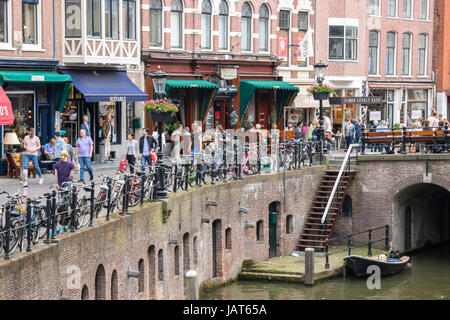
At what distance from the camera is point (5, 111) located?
3114cm

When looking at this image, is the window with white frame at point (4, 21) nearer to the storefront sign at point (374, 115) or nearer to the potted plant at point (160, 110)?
the potted plant at point (160, 110)

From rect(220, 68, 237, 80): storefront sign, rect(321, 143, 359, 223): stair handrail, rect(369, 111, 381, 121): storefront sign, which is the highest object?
rect(220, 68, 237, 80): storefront sign

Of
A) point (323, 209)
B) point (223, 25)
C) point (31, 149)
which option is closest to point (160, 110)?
point (31, 149)

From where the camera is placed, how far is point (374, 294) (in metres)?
31.5

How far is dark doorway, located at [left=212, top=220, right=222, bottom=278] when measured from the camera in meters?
30.9

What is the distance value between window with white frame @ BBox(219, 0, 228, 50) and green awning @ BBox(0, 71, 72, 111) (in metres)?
9.34

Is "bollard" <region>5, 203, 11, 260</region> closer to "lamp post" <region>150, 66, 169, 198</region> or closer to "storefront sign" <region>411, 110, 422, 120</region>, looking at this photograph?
"lamp post" <region>150, 66, 169, 198</region>

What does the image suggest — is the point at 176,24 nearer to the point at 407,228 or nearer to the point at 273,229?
the point at 273,229

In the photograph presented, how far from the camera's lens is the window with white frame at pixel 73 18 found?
3572cm

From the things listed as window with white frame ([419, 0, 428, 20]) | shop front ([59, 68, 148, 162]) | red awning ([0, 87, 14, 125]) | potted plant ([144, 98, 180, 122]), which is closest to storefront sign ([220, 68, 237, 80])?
shop front ([59, 68, 148, 162])

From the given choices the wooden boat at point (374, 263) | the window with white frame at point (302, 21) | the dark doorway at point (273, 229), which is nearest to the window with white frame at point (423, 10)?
the window with white frame at point (302, 21)

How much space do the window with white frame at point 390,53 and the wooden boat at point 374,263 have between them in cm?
2067

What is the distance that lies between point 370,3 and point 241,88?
38.8 feet
